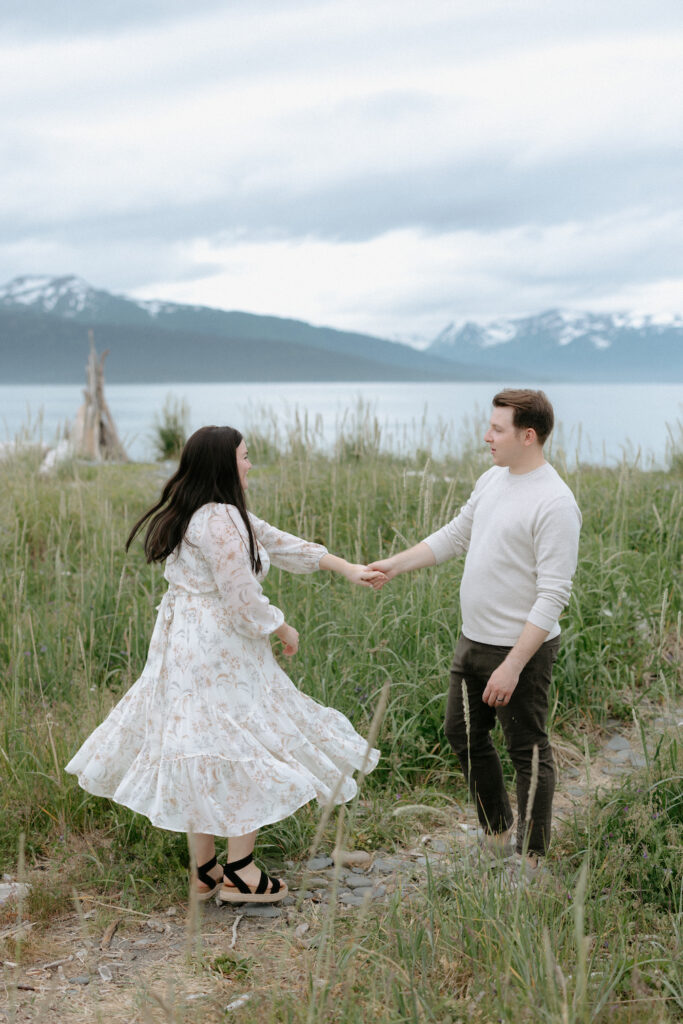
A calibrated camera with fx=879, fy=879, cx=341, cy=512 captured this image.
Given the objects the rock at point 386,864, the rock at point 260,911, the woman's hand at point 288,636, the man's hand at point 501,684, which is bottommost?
the rock at point 260,911

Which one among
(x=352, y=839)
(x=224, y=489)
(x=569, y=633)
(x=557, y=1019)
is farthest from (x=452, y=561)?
(x=557, y=1019)

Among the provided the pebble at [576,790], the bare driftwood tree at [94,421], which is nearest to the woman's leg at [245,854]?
the pebble at [576,790]

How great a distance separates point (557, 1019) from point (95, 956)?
1.46 metres

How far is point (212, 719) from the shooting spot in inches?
103

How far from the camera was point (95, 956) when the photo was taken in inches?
99.4

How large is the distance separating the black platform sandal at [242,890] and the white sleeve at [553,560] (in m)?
1.18

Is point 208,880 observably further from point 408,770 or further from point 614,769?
point 614,769

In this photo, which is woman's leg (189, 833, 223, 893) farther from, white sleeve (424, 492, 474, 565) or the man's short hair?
the man's short hair

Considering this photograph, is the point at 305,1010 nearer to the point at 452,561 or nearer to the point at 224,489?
the point at 224,489

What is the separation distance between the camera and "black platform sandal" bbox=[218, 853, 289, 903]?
8.97ft

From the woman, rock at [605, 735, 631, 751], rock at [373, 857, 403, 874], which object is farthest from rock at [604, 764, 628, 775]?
the woman

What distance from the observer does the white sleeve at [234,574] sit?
8.59 feet

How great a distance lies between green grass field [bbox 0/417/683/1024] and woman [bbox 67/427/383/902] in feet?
0.91

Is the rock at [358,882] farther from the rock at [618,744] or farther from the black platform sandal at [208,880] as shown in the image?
the rock at [618,744]
